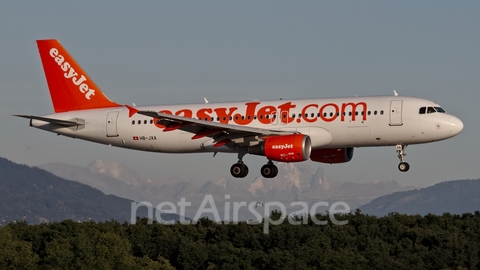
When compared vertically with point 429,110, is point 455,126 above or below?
below

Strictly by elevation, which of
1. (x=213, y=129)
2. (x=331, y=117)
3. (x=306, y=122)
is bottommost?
(x=213, y=129)

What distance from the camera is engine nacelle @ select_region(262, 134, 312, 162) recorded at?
53719mm

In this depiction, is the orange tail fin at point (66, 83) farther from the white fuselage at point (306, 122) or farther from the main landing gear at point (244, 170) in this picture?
the main landing gear at point (244, 170)

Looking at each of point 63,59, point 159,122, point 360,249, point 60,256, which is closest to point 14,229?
point 60,256

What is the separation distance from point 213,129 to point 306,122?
5760 millimetres

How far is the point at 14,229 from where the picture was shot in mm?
112375

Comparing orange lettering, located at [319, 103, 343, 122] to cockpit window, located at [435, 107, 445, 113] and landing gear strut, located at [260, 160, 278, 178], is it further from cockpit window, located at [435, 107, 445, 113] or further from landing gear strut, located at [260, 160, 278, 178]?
landing gear strut, located at [260, 160, 278, 178]

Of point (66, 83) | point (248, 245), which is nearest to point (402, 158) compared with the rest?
point (66, 83)

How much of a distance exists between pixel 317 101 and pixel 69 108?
18.5 meters

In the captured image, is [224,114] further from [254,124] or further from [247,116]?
[254,124]

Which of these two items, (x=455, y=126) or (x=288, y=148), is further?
(x=455, y=126)

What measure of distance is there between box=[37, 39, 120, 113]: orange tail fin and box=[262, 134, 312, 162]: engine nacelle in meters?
13.5

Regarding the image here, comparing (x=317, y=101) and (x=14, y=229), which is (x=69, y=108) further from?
(x=14, y=229)

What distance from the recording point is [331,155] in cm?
6106
